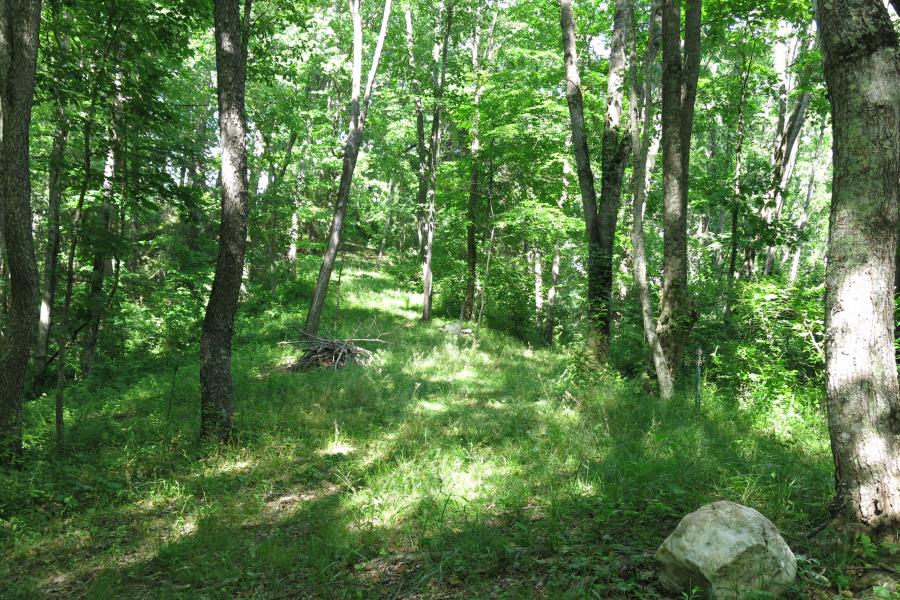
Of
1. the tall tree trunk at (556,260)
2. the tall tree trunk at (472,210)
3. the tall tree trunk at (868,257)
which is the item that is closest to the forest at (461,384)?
the tall tree trunk at (868,257)

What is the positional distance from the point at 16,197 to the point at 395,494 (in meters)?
5.18

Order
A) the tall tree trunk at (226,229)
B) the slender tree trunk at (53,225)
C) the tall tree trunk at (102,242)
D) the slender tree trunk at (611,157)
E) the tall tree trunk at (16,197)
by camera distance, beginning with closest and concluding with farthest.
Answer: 1. the tall tree trunk at (16,197)
2. the tall tree trunk at (226,229)
3. the slender tree trunk at (53,225)
4. the tall tree trunk at (102,242)
5. the slender tree trunk at (611,157)

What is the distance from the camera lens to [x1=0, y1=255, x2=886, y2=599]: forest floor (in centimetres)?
342

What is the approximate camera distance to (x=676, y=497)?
157 inches

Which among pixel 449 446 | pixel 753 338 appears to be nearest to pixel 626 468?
pixel 449 446

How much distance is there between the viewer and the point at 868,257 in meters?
2.80

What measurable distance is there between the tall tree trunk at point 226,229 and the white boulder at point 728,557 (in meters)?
5.48

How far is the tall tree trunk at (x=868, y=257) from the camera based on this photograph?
2.78 meters

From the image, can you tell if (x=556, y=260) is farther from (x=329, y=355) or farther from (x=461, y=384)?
(x=329, y=355)

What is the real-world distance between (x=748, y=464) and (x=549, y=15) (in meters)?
14.2

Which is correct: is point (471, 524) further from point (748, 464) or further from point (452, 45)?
point (452, 45)

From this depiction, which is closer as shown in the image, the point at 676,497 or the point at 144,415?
the point at 676,497

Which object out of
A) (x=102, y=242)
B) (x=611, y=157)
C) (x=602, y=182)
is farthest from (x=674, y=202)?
(x=102, y=242)

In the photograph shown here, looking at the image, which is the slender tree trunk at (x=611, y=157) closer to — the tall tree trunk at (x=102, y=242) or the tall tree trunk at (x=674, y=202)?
the tall tree trunk at (x=674, y=202)
